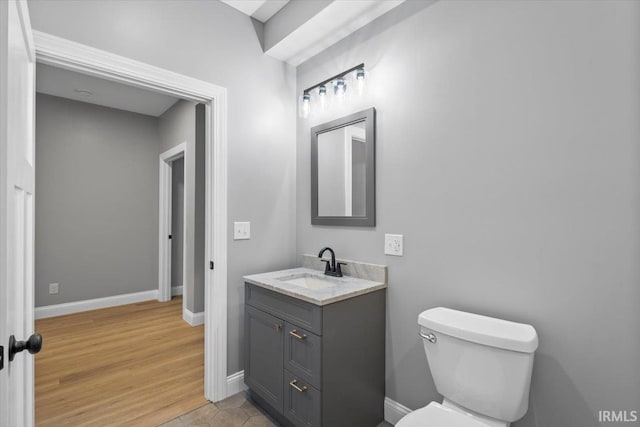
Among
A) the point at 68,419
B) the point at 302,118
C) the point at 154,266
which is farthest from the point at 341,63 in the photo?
the point at 154,266

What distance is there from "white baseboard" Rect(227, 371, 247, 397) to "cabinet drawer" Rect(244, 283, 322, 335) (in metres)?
0.54

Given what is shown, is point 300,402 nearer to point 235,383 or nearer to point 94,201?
point 235,383

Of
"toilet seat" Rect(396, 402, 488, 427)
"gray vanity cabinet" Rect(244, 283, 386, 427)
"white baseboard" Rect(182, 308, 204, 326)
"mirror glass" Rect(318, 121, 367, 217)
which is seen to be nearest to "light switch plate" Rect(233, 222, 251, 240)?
"gray vanity cabinet" Rect(244, 283, 386, 427)

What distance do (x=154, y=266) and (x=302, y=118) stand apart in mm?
3253

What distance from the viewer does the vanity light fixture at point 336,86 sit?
76.8 inches

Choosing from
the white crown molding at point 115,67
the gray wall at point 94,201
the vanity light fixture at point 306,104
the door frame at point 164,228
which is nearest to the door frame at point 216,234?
the white crown molding at point 115,67

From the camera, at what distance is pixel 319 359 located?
153 cm

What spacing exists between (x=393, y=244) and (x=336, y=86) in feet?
3.54

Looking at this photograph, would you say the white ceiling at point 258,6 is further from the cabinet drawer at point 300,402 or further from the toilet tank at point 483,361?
the cabinet drawer at point 300,402

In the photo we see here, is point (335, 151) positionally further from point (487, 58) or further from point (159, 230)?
point (159, 230)

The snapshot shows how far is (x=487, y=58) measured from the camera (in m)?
1.47

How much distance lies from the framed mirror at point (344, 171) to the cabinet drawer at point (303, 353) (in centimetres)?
75

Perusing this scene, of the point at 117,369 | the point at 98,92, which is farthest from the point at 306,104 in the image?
the point at 98,92

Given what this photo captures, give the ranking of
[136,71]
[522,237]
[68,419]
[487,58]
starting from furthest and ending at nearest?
[68,419] → [136,71] → [487,58] → [522,237]
